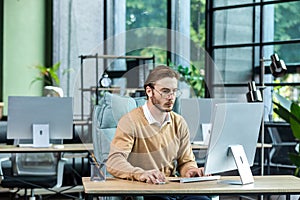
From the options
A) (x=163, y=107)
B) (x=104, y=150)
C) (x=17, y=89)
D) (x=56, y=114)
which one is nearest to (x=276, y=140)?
(x=56, y=114)

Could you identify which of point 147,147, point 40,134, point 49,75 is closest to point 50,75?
point 49,75

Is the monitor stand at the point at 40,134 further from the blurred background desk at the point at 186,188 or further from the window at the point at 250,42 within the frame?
the window at the point at 250,42

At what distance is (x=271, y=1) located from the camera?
7.03 metres

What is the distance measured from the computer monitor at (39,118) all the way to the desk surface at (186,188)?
6.04 feet

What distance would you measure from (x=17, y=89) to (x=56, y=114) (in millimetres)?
5209

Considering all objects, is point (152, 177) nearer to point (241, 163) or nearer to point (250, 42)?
point (241, 163)

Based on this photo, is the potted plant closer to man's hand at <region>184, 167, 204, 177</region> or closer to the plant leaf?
the plant leaf

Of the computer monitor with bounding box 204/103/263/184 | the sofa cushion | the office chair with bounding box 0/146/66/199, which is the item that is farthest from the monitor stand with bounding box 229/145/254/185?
the office chair with bounding box 0/146/66/199

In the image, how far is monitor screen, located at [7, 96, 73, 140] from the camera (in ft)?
16.2

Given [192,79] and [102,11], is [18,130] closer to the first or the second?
[192,79]

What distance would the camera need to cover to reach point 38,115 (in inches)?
196

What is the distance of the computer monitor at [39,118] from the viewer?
16.2 ft

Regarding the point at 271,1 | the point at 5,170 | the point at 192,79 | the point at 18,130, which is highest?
the point at 271,1

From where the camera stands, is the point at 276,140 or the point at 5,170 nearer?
the point at 5,170
